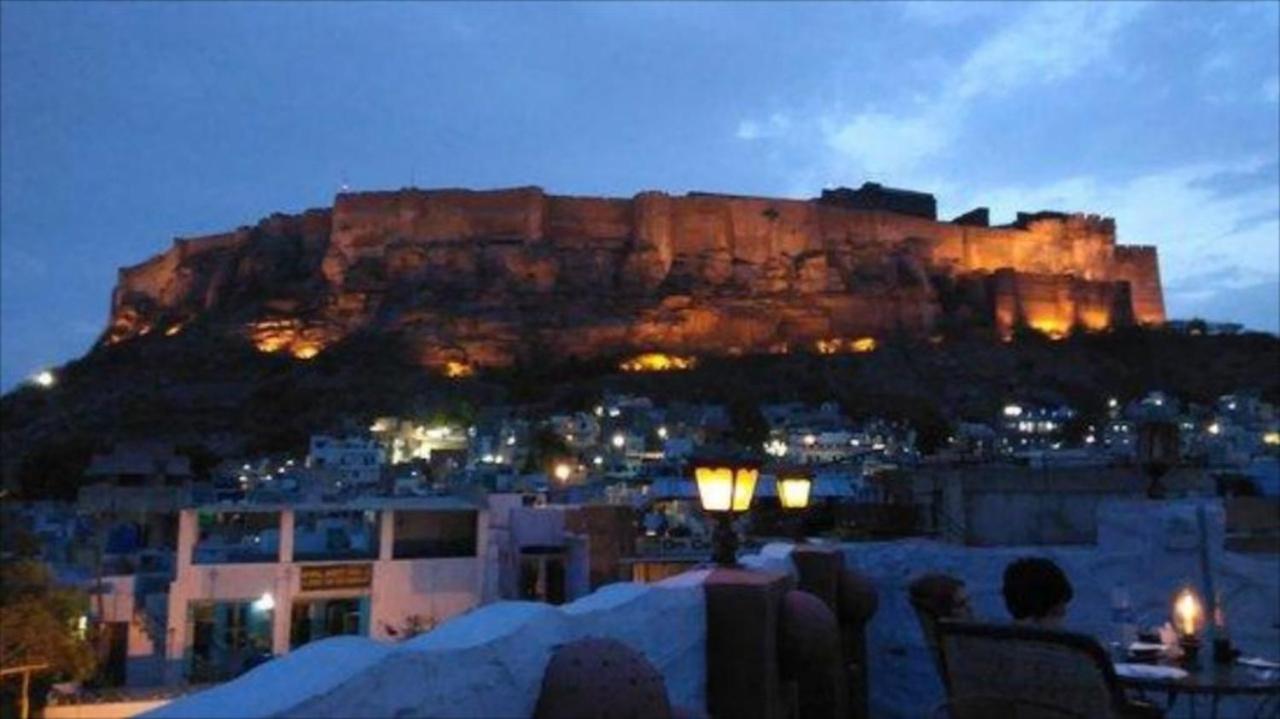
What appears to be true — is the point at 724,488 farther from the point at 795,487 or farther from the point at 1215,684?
the point at 795,487

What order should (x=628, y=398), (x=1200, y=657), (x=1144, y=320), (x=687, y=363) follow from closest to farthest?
(x=1200, y=657) → (x=628, y=398) → (x=687, y=363) → (x=1144, y=320)

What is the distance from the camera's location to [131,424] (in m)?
56.3

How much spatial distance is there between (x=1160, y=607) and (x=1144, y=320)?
2751 inches

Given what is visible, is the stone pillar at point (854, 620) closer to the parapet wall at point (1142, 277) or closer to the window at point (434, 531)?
the window at point (434, 531)

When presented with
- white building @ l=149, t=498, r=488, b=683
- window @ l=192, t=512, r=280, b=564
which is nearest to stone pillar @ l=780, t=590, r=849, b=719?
white building @ l=149, t=498, r=488, b=683

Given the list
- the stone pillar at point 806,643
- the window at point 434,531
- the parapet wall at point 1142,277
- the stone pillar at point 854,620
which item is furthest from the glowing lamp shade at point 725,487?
the parapet wall at point 1142,277

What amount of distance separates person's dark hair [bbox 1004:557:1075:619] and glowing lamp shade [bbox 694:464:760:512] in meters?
1.07

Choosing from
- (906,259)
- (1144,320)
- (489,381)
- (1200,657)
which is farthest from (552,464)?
(1144,320)

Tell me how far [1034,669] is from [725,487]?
4.74 feet

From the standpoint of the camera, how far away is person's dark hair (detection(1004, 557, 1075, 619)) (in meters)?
3.09

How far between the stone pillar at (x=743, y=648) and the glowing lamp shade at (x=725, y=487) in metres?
0.61

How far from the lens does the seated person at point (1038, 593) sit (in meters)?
3.09

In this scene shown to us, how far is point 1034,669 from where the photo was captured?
2727mm

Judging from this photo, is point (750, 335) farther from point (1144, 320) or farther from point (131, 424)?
point (131, 424)
